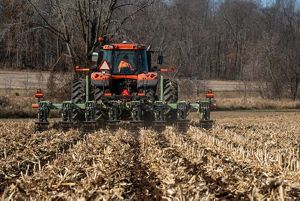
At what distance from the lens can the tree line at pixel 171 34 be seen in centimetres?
2598

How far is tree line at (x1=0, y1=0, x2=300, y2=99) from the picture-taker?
2598 centimetres

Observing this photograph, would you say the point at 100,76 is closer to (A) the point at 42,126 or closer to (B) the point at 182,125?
(A) the point at 42,126

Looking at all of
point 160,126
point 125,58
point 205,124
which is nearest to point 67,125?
point 160,126

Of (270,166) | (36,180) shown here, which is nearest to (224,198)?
(270,166)

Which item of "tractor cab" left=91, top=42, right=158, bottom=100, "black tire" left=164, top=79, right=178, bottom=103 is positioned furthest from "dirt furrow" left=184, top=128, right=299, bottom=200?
"black tire" left=164, top=79, right=178, bottom=103

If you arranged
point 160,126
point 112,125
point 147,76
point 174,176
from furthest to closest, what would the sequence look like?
point 147,76, point 160,126, point 112,125, point 174,176

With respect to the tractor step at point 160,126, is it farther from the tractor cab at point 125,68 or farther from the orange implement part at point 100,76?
the orange implement part at point 100,76

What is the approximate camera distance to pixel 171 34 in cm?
5678

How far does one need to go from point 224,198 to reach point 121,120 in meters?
10.6

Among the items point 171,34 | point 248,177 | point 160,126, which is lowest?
point 160,126

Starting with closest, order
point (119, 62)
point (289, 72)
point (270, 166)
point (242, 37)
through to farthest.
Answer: point (270, 166) < point (119, 62) < point (289, 72) < point (242, 37)

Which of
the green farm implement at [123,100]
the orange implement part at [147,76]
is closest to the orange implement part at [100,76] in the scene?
the green farm implement at [123,100]

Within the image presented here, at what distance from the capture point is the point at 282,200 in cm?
507

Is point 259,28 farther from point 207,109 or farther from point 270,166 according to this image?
point 270,166
